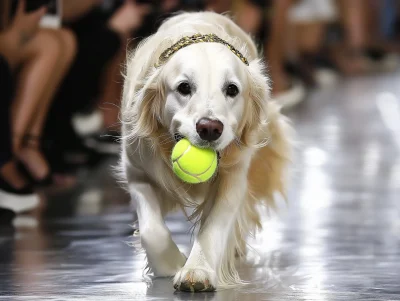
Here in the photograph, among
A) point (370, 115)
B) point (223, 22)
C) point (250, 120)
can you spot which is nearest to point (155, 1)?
point (370, 115)

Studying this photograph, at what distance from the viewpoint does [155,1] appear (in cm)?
880

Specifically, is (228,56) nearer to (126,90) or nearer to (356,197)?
(126,90)

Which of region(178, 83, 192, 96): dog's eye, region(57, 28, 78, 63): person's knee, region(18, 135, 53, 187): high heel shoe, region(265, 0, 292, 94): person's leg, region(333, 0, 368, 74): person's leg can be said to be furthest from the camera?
region(333, 0, 368, 74): person's leg

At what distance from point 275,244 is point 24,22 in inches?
83.9

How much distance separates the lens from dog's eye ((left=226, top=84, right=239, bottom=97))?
407 cm

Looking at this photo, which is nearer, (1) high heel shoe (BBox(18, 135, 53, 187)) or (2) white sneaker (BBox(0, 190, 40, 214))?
(2) white sneaker (BBox(0, 190, 40, 214))

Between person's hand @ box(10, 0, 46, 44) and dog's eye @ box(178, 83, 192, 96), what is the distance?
2.38 metres

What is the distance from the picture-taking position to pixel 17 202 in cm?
574

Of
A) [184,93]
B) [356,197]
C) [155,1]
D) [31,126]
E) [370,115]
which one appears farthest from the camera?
[370,115]

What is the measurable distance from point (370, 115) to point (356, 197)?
4067 millimetres

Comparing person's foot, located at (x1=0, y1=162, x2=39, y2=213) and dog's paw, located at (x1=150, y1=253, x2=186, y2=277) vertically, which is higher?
person's foot, located at (x1=0, y1=162, x2=39, y2=213)

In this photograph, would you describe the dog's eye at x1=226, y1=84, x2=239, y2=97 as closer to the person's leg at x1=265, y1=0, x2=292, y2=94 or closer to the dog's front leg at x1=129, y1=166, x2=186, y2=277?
the dog's front leg at x1=129, y1=166, x2=186, y2=277

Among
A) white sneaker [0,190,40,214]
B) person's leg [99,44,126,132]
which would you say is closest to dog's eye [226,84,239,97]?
white sneaker [0,190,40,214]

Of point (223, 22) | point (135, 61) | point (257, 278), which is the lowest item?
point (257, 278)
